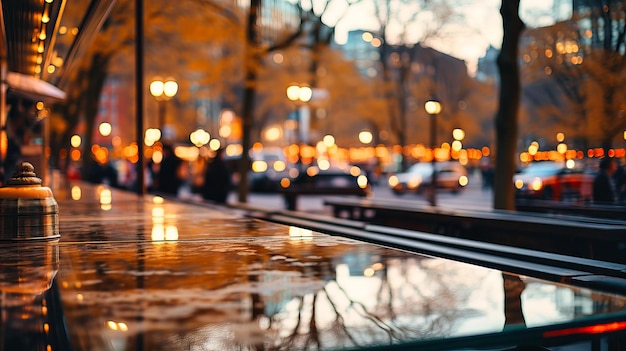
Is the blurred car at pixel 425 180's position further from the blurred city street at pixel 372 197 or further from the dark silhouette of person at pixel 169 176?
the dark silhouette of person at pixel 169 176

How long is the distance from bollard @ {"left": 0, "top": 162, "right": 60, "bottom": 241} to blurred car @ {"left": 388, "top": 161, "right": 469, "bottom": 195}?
44673 mm

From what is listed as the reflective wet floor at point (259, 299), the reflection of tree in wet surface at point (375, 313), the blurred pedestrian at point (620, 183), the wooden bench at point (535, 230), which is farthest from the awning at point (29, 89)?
the reflection of tree in wet surface at point (375, 313)

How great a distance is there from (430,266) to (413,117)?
237 ft

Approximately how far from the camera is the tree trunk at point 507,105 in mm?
19797

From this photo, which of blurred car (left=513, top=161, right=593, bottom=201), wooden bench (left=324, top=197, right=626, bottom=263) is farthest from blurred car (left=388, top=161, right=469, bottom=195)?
wooden bench (left=324, top=197, right=626, bottom=263)

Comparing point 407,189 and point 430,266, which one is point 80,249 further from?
point 407,189

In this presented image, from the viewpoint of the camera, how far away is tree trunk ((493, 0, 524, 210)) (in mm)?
19797

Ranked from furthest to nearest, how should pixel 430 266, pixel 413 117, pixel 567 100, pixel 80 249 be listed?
1. pixel 413 117
2. pixel 567 100
3. pixel 80 249
4. pixel 430 266

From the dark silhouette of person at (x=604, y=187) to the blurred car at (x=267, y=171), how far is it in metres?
34.2

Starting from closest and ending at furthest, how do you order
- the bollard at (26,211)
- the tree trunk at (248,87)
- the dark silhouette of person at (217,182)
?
the bollard at (26,211), the dark silhouette of person at (217,182), the tree trunk at (248,87)

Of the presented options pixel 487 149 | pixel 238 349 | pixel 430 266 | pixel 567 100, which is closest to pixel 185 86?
pixel 567 100

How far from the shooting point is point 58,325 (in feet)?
11.9

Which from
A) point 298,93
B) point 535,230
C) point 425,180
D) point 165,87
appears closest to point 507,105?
point 535,230

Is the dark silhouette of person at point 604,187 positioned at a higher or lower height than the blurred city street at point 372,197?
higher
